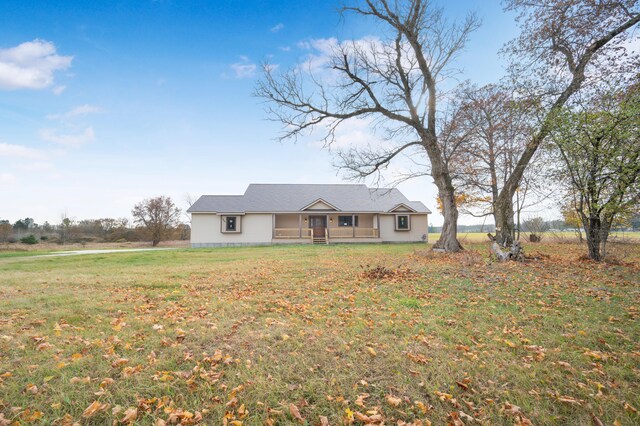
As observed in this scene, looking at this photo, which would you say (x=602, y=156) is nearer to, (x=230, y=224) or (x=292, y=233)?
(x=292, y=233)

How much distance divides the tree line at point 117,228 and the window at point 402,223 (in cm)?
2500

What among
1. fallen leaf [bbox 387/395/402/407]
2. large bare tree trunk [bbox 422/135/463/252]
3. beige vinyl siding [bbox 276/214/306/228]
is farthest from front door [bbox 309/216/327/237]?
fallen leaf [bbox 387/395/402/407]

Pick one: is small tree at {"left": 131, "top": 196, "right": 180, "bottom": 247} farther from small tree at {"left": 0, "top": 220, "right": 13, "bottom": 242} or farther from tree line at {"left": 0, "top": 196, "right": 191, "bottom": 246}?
small tree at {"left": 0, "top": 220, "right": 13, "bottom": 242}

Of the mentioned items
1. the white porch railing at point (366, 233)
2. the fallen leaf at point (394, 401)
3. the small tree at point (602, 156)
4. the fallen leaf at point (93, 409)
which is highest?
the small tree at point (602, 156)

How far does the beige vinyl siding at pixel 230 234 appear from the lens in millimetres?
24391

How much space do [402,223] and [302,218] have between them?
9.80m

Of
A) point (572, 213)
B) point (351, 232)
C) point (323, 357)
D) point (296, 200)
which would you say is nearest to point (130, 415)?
point (323, 357)

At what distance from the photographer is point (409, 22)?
13047 mm

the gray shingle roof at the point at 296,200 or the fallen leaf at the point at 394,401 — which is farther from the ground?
the gray shingle roof at the point at 296,200

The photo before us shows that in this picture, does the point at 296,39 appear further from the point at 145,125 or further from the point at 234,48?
the point at 145,125

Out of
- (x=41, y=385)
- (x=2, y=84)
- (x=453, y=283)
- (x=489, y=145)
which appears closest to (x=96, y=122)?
(x=2, y=84)

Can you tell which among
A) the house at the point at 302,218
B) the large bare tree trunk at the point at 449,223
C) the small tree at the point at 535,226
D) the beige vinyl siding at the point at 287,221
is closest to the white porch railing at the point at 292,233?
the house at the point at 302,218

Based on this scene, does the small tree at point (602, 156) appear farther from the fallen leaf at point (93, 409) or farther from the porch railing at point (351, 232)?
the porch railing at point (351, 232)

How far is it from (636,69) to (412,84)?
779cm
